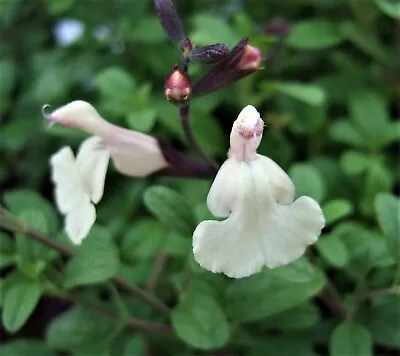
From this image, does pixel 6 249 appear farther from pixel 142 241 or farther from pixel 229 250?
pixel 229 250

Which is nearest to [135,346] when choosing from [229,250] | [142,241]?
[142,241]

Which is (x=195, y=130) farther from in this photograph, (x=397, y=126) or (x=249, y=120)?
(x=249, y=120)

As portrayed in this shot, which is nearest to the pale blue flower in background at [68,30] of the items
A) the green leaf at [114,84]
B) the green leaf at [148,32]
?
the green leaf at [148,32]

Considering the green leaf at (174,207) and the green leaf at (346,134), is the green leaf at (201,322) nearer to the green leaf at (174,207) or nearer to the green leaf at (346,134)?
the green leaf at (174,207)

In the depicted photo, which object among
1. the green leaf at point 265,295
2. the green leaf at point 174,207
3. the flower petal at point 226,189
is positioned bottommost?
the green leaf at point 265,295

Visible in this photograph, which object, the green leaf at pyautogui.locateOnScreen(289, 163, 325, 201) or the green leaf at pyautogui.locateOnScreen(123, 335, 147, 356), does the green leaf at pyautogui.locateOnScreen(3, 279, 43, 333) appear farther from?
the green leaf at pyautogui.locateOnScreen(289, 163, 325, 201)

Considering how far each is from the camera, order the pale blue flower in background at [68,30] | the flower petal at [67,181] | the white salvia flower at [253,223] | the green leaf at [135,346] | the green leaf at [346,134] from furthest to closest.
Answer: the pale blue flower in background at [68,30] < the green leaf at [346,134] < the green leaf at [135,346] < the flower petal at [67,181] < the white salvia flower at [253,223]

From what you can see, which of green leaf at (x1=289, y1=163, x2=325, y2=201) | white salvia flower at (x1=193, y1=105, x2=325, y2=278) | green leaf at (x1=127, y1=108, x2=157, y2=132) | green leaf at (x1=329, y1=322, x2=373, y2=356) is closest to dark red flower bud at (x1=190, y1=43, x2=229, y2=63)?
white salvia flower at (x1=193, y1=105, x2=325, y2=278)
